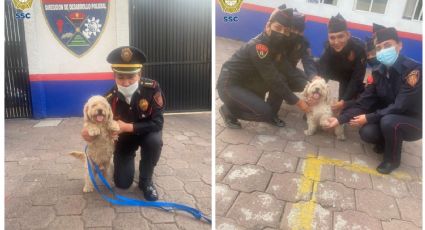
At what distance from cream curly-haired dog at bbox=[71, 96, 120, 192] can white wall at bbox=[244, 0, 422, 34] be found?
42.9 inches

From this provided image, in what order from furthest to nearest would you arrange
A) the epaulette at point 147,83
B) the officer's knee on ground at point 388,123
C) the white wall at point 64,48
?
the white wall at point 64,48
the officer's knee on ground at point 388,123
the epaulette at point 147,83

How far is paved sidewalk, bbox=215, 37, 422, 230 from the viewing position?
1.08 m

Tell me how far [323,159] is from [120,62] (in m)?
0.85

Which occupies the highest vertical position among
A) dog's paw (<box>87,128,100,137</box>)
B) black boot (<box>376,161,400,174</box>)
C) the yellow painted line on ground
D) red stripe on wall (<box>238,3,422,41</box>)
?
red stripe on wall (<box>238,3,422,41</box>)

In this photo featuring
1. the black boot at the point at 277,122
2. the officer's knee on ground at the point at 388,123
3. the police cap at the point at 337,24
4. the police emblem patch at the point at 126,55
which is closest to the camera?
the police emblem patch at the point at 126,55

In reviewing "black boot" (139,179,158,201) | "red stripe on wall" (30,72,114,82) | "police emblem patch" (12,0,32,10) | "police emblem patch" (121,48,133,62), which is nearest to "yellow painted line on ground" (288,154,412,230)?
"black boot" (139,179,158,201)

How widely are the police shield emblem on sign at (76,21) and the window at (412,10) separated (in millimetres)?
1220

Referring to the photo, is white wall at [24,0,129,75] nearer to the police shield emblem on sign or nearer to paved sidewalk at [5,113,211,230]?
the police shield emblem on sign

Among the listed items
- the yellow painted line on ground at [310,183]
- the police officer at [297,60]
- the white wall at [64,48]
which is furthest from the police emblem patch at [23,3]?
the yellow painted line on ground at [310,183]

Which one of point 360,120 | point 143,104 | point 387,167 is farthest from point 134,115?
point 387,167

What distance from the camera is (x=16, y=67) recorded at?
5.54 ft

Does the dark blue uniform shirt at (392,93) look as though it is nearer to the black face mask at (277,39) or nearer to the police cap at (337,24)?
the police cap at (337,24)

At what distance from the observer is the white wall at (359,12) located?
1431 millimetres

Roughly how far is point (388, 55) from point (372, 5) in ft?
1.65
